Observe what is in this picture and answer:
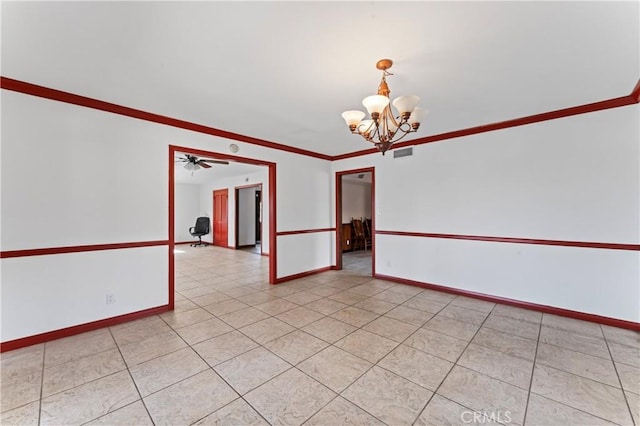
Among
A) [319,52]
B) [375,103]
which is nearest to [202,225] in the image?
[319,52]

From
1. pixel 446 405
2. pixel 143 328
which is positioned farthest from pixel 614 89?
pixel 143 328

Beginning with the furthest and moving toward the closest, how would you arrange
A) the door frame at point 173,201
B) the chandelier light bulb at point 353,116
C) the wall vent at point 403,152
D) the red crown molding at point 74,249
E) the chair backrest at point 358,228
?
the chair backrest at point 358,228 < the wall vent at point 403,152 < the door frame at point 173,201 < the red crown molding at point 74,249 < the chandelier light bulb at point 353,116

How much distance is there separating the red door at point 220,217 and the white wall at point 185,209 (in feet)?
3.90

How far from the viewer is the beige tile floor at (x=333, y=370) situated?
1.62 m

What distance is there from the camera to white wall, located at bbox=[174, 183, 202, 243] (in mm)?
9625

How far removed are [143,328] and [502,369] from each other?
11.4 feet

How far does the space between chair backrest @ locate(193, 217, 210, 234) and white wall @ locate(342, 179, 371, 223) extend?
16.5ft

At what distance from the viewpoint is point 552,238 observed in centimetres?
318

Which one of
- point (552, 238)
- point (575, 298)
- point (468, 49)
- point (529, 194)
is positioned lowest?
point (575, 298)

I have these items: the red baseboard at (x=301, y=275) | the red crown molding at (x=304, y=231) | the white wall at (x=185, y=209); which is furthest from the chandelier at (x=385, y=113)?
the white wall at (x=185, y=209)

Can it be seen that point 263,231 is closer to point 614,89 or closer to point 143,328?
point 143,328

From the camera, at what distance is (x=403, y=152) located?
14.7 ft

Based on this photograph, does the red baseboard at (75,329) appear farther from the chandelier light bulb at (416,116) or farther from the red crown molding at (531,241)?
the red crown molding at (531,241)

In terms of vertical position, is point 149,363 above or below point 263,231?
below
